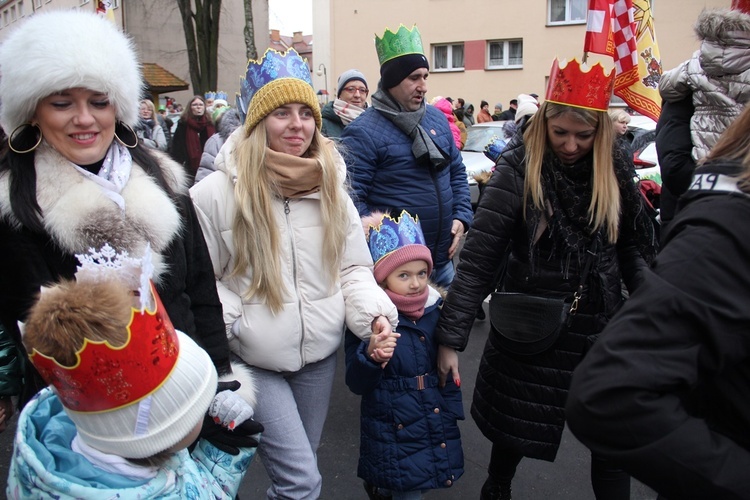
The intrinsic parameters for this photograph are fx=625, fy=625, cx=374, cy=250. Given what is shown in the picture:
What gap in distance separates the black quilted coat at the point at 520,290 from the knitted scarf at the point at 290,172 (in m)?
0.72

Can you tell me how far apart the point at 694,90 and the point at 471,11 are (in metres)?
21.7

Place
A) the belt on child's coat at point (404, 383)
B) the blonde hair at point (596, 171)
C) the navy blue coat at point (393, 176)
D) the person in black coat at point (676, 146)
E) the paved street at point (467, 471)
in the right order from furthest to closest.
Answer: the person in black coat at point (676, 146), the navy blue coat at point (393, 176), the paved street at point (467, 471), the belt on child's coat at point (404, 383), the blonde hair at point (596, 171)

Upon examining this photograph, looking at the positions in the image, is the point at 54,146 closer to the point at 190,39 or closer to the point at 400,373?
the point at 400,373

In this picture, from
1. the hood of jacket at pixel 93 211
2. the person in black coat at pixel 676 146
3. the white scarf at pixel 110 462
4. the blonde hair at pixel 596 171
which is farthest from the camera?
the person in black coat at pixel 676 146

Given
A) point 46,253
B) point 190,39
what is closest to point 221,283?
point 46,253

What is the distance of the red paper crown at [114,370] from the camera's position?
1356mm

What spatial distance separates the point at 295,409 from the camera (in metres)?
2.44

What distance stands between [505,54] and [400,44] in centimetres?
2123

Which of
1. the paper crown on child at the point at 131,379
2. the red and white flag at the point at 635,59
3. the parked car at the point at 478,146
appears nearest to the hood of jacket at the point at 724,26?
the red and white flag at the point at 635,59

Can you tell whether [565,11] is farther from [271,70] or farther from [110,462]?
[110,462]

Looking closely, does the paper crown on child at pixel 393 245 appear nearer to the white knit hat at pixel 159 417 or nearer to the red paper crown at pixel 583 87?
the red paper crown at pixel 583 87

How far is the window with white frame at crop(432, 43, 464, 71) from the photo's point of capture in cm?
2470

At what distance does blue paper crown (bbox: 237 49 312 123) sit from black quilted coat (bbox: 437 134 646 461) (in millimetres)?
942

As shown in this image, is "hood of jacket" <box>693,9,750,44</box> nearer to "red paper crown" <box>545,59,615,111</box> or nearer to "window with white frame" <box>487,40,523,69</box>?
"red paper crown" <box>545,59,615,111</box>
